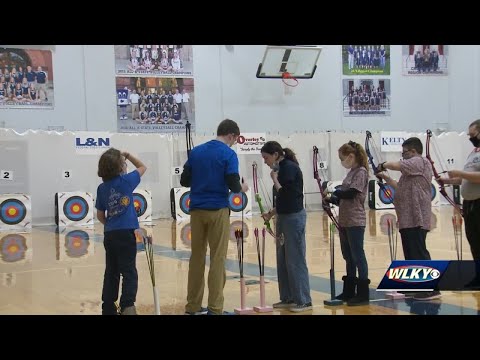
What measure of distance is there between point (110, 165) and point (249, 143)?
36.0ft

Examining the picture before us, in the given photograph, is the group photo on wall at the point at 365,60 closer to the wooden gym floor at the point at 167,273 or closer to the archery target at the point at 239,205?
the archery target at the point at 239,205

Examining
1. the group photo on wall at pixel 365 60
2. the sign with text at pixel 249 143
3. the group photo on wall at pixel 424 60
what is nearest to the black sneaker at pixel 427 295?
the sign with text at pixel 249 143

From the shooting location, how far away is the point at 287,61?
1599 cm

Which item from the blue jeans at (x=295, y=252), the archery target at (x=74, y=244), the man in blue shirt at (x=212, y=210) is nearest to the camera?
the man in blue shirt at (x=212, y=210)

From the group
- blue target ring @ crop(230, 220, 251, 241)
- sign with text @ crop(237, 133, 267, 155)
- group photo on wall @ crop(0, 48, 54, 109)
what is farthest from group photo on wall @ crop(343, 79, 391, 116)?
group photo on wall @ crop(0, 48, 54, 109)

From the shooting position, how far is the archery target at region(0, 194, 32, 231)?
12.9 meters

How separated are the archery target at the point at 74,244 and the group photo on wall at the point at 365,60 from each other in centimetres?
884

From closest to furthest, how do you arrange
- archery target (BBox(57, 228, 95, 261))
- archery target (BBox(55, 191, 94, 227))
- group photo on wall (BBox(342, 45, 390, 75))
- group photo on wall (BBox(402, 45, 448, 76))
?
archery target (BBox(57, 228, 95, 261)), archery target (BBox(55, 191, 94, 227)), group photo on wall (BBox(342, 45, 390, 75)), group photo on wall (BBox(402, 45, 448, 76))

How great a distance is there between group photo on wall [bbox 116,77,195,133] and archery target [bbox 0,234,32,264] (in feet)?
15.1

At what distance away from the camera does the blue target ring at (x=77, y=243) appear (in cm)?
882

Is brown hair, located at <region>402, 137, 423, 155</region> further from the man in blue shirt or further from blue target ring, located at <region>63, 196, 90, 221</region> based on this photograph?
blue target ring, located at <region>63, 196, 90, 221</region>

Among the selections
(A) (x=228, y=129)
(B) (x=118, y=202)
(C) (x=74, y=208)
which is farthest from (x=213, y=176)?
(C) (x=74, y=208)

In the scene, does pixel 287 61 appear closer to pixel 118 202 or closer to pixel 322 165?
pixel 322 165

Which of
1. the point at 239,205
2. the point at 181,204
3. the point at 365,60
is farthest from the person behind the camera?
the point at 365,60
